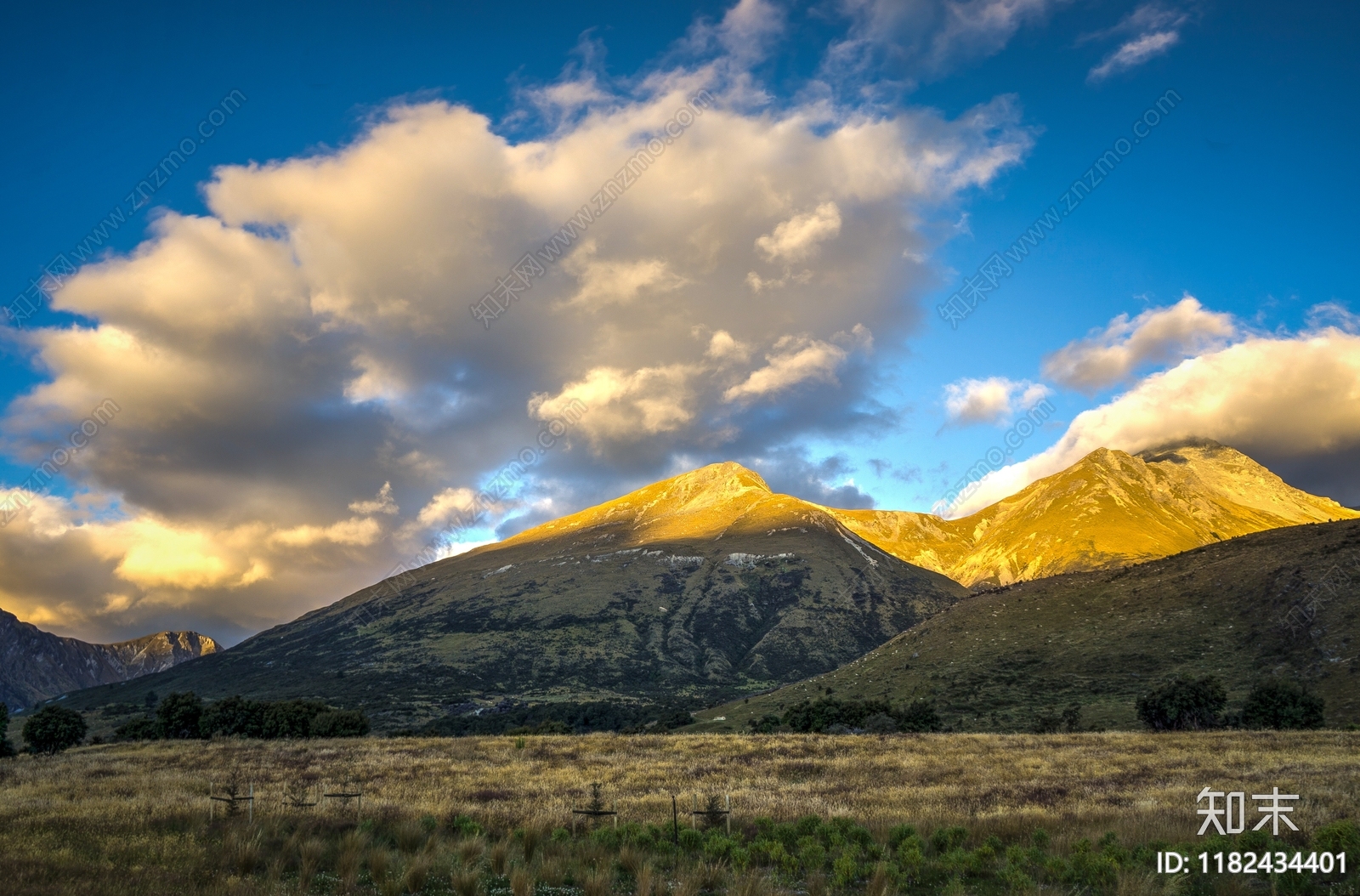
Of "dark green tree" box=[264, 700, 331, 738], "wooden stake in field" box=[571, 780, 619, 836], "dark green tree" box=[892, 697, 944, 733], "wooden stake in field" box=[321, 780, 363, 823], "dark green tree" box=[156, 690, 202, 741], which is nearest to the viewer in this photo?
"wooden stake in field" box=[571, 780, 619, 836]

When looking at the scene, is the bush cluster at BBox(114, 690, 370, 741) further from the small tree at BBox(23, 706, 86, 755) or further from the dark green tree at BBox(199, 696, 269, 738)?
the small tree at BBox(23, 706, 86, 755)

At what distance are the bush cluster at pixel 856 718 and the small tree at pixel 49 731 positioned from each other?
50.2 m

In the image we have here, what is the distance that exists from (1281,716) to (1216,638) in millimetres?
23290

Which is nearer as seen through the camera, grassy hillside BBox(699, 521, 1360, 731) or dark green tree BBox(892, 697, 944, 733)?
dark green tree BBox(892, 697, 944, 733)

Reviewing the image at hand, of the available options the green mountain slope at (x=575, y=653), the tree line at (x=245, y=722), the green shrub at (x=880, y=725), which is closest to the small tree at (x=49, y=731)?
the tree line at (x=245, y=722)

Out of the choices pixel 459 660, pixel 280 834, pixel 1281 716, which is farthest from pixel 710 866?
pixel 459 660

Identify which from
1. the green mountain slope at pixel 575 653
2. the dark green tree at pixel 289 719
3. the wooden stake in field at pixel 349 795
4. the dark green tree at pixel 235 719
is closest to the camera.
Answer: the wooden stake in field at pixel 349 795

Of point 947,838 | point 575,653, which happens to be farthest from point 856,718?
point 575,653

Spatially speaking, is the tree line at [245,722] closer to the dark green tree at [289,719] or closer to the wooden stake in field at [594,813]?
the dark green tree at [289,719]

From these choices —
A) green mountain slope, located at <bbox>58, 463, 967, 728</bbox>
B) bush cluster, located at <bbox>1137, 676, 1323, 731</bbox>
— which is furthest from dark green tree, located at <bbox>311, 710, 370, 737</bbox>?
bush cluster, located at <bbox>1137, 676, 1323, 731</bbox>

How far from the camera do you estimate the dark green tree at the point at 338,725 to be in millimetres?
57156

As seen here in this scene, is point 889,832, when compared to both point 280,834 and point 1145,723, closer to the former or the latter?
point 280,834

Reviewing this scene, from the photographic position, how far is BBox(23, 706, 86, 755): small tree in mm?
47750

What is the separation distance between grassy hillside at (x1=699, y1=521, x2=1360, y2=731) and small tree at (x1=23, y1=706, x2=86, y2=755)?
161 ft
